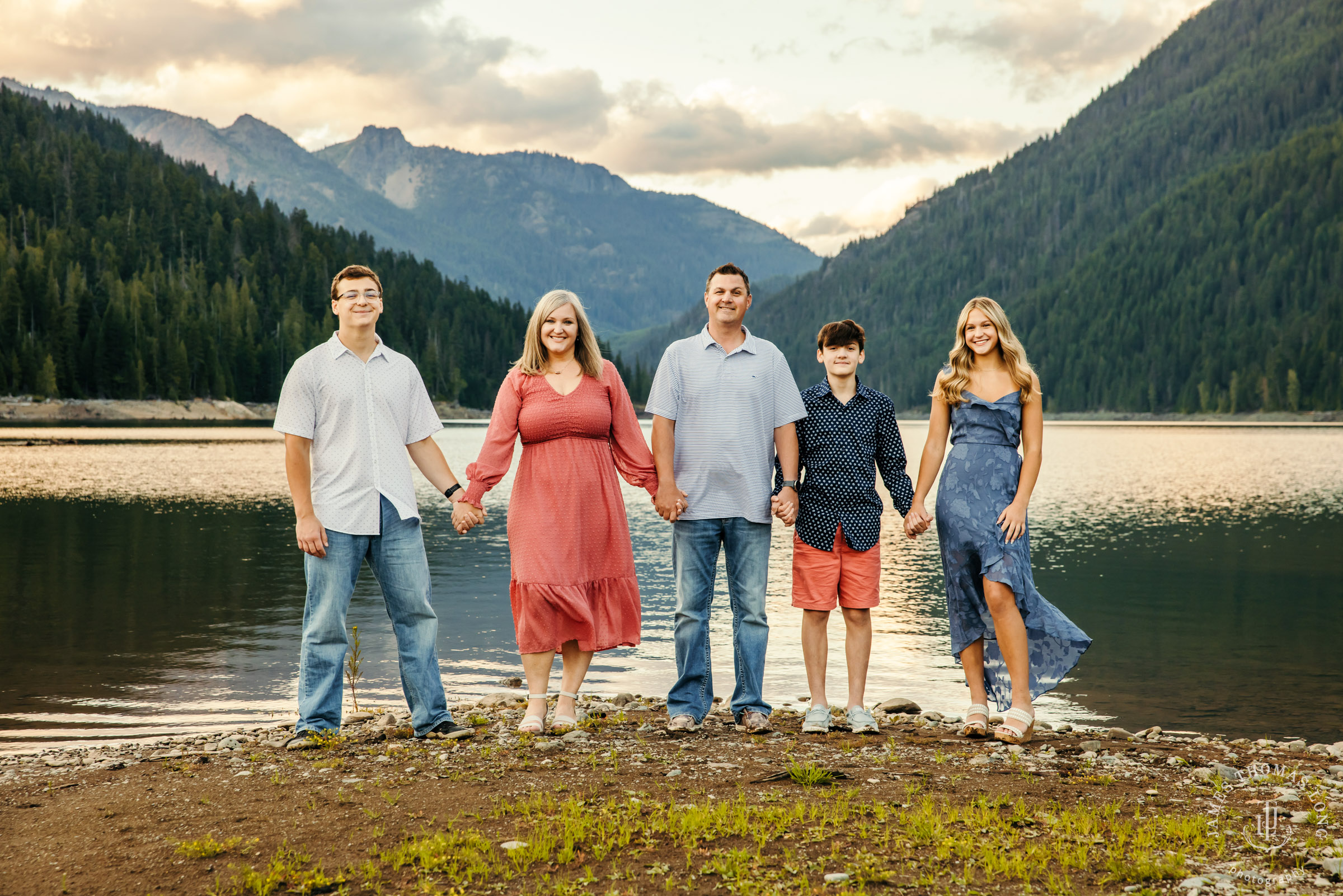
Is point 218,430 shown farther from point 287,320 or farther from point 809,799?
point 809,799

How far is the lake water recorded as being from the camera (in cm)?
1245

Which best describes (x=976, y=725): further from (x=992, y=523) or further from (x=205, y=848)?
(x=205, y=848)

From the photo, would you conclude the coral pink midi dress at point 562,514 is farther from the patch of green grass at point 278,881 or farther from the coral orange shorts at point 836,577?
the patch of green grass at point 278,881

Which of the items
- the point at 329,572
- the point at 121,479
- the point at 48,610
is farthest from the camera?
the point at 121,479

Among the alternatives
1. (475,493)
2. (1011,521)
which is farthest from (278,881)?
(1011,521)

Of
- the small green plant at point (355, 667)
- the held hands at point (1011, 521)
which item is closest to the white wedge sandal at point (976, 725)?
the held hands at point (1011, 521)

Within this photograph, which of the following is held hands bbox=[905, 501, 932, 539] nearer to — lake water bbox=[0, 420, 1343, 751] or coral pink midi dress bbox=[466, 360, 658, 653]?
coral pink midi dress bbox=[466, 360, 658, 653]

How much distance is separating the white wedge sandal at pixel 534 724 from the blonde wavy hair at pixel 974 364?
12.4 feet

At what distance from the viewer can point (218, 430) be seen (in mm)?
98812

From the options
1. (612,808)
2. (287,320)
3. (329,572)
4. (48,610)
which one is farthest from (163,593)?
(287,320)

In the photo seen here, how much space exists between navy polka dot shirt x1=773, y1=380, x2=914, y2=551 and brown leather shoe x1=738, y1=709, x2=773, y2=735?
1.34 m

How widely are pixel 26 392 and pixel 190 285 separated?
46784mm

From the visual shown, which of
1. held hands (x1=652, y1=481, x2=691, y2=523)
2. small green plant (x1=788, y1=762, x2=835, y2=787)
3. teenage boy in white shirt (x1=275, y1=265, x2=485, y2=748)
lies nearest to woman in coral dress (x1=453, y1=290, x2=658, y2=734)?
held hands (x1=652, y1=481, x2=691, y2=523)

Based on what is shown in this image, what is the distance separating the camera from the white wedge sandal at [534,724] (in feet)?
24.6
